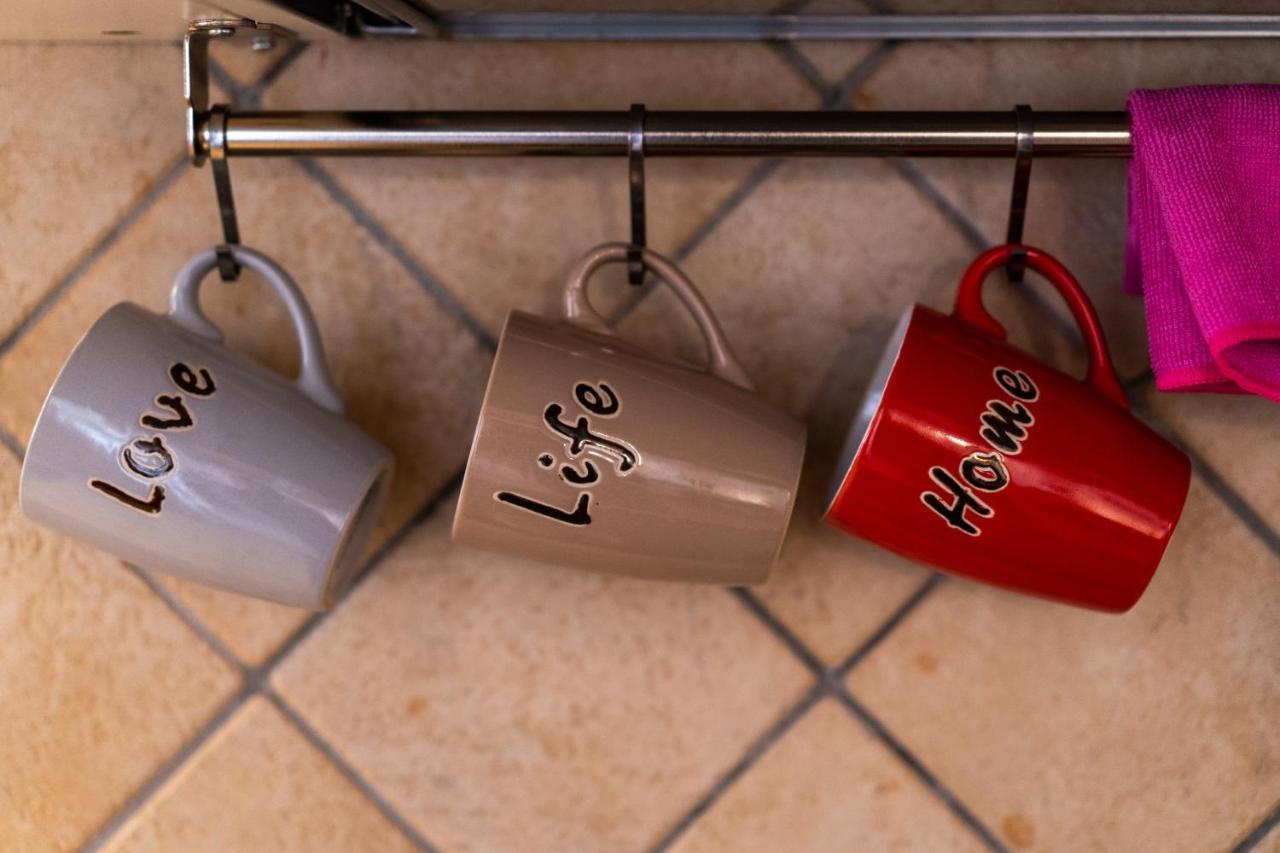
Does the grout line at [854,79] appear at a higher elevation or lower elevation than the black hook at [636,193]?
higher

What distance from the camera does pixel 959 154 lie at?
Answer: 575 mm

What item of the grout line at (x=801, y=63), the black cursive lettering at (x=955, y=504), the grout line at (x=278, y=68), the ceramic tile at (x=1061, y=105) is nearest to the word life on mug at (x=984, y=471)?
the black cursive lettering at (x=955, y=504)

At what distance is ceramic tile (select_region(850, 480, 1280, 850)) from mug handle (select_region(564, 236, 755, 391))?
19 centimetres

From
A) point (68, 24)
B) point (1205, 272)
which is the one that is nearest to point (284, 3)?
point (68, 24)

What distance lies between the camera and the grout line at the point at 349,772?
2.19ft

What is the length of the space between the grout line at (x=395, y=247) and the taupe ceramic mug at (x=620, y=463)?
11cm

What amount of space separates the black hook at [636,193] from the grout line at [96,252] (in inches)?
10.8

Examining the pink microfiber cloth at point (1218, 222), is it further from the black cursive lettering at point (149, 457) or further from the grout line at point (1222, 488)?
the black cursive lettering at point (149, 457)

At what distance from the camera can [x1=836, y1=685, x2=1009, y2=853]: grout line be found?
0.65 m

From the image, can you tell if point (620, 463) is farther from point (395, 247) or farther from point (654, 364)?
point (395, 247)

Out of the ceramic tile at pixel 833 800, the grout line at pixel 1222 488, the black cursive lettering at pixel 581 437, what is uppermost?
the black cursive lettering at pixel 581 437

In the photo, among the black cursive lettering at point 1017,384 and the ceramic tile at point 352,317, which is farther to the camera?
the ceramic tile at point 352,317

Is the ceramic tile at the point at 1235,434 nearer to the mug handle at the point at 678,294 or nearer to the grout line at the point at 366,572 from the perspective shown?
the mug handle at the point at 678,294

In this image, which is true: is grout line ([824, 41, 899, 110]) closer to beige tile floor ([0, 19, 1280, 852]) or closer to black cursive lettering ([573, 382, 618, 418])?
beige tile floor ([0, 19, 1280, 852])
